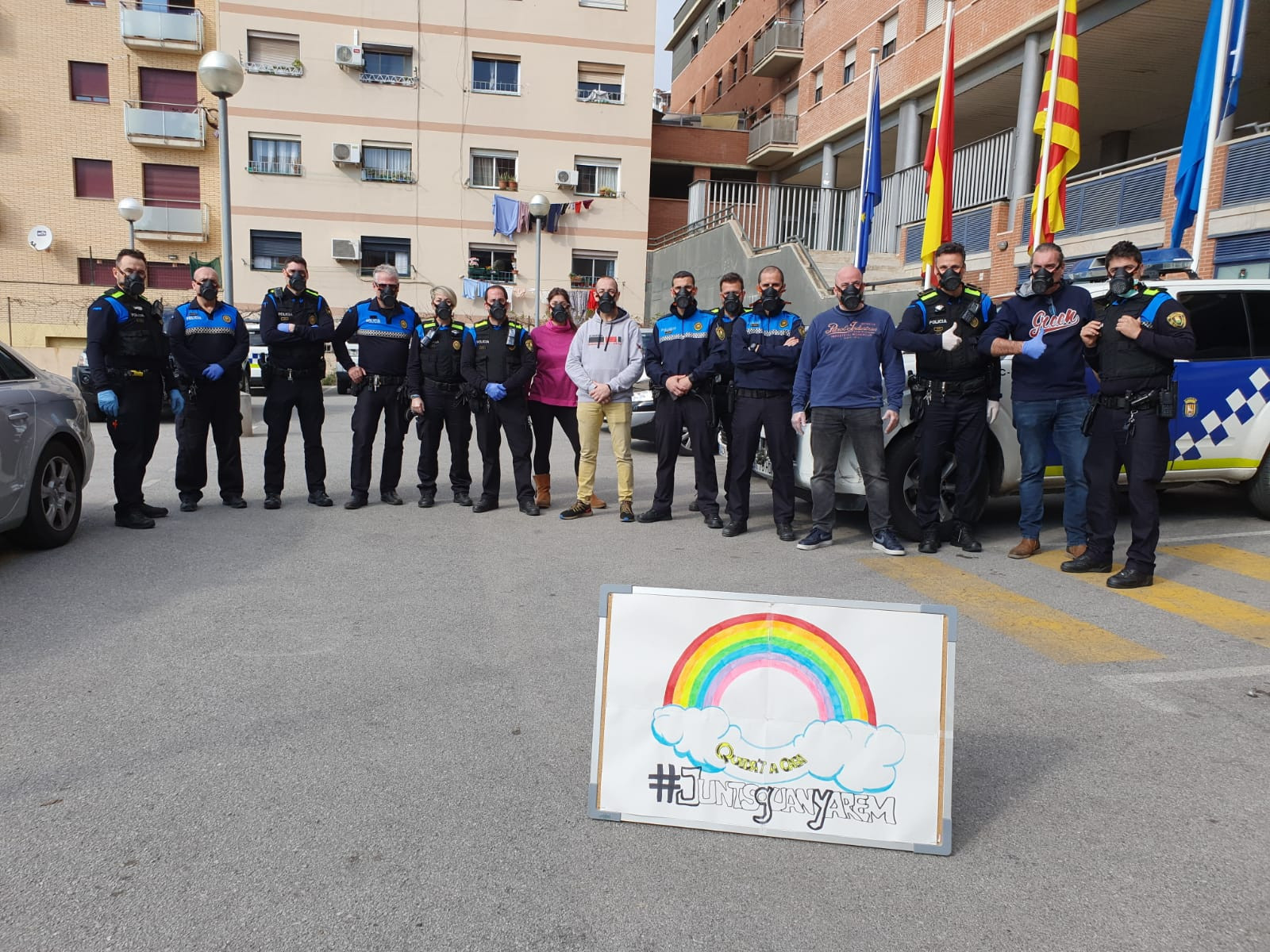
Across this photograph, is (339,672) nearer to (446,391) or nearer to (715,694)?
(715,694)

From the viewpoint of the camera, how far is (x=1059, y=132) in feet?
36.6

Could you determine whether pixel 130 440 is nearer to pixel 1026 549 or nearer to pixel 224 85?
pixel 1026 549

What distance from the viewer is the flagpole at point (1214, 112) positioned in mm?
10297

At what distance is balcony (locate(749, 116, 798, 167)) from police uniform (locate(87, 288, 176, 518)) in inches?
1091

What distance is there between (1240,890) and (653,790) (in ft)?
5.41

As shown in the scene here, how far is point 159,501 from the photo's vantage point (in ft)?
27.9

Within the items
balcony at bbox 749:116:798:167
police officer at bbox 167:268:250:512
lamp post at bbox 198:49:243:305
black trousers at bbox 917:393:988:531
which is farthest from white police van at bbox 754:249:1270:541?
balcony at bbox 749:116:798:167

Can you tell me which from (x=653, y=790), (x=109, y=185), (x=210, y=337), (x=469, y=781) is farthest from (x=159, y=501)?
(x=109, y=185)

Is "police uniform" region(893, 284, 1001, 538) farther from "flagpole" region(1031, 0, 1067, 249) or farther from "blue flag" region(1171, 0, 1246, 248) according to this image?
"blue flag" region(1171, 0, 1246, 248)

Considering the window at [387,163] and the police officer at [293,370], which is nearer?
the police officer at [293,370]

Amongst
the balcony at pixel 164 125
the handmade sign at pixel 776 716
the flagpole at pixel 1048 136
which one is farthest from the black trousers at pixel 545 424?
the balcony at pixel 164 125

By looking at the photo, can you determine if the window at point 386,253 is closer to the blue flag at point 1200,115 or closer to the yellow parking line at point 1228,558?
the blue flag at point 1200,115

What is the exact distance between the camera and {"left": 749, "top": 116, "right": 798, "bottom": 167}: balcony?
1262 inches

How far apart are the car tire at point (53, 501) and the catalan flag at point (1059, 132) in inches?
394
